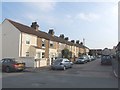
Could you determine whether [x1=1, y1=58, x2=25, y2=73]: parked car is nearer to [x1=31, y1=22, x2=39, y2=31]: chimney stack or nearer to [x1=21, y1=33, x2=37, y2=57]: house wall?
[x1=21, y1=33, x2=37, y2=57]: house wall

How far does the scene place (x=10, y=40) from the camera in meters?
38.1

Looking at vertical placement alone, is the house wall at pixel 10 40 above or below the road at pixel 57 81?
above

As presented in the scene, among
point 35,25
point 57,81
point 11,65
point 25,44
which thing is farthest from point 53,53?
point 57,81

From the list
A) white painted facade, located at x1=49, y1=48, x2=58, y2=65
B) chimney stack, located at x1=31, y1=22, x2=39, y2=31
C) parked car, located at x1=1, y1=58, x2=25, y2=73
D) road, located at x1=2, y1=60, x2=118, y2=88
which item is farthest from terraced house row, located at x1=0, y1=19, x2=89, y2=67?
road, located at x1=2, y1=60, x2=118, y2=88

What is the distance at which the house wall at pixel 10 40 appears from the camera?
122 ft

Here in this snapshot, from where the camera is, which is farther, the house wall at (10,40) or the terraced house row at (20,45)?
the house wall at (10,40)

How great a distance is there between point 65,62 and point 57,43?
21.4m

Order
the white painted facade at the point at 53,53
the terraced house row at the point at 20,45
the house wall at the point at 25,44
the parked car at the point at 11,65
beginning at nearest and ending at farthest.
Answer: the parked car at the point at 11,65 → the terraced house row at the point at 20,45 → the house wall at the point at 25,44 → the white painted facade at the point at 53,53

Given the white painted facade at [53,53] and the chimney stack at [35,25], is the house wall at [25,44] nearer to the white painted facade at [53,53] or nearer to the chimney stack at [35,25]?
the white painted facade at [53,53]

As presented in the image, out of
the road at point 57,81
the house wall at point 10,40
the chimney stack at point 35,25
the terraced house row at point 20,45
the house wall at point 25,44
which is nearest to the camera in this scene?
the road at point 57,81

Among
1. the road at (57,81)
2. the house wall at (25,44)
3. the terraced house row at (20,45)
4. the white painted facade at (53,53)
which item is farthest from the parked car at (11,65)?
the white painted facade at (53,53)

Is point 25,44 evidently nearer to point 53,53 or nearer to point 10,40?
point 10,40

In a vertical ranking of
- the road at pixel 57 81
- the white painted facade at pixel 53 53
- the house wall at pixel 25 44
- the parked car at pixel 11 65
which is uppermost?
the house wall at pixel 25 44

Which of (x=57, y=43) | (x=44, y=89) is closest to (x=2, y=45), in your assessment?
(x=57, y=43)
